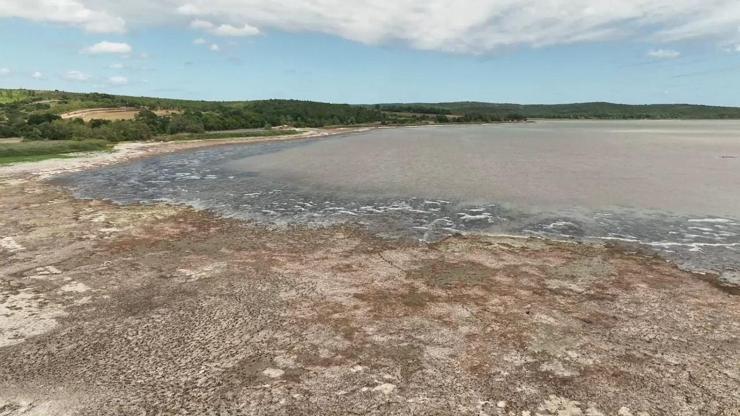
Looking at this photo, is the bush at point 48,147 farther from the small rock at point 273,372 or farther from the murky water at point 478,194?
Result: the small rock at point 273,372

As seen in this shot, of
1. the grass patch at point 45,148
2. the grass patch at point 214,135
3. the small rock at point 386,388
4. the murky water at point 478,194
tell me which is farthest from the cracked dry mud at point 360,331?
the grass patch at point 214,135

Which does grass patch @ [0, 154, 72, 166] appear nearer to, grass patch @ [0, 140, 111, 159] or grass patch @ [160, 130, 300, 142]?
grass patch @ [0, 140, 111, 159]

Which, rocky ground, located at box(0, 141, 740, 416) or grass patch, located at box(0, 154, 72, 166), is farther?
grass patch, located at box(0, 154, 72, 166)

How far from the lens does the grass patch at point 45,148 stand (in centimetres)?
4481

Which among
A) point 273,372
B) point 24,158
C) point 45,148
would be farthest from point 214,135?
point 273,372

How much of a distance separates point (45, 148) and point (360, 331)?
51.4 metres

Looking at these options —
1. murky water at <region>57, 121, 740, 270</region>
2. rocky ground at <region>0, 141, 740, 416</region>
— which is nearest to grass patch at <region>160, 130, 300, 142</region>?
murky water at <region>57, 121, 740, 270</region>

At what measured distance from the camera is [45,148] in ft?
159

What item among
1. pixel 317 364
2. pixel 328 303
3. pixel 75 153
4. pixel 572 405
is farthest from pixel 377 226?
pixel 75 153

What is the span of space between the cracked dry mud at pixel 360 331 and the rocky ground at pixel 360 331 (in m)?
0.04

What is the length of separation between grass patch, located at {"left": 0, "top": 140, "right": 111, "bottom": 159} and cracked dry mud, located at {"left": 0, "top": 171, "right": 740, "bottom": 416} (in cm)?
3615

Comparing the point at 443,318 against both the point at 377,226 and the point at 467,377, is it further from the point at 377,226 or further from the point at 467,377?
the point at 377,226

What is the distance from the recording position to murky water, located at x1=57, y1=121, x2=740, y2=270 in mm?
18672

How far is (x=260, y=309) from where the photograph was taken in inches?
430
